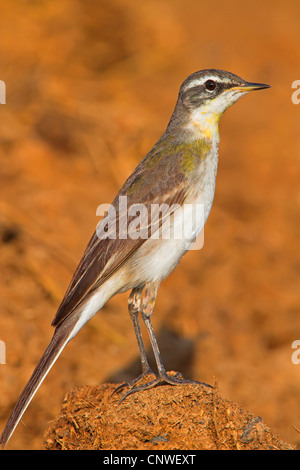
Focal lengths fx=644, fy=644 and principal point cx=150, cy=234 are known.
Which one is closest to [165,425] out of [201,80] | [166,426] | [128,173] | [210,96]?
[166,426]

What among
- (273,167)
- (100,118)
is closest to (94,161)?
(100,118)

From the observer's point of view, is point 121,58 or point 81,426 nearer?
point 81,426

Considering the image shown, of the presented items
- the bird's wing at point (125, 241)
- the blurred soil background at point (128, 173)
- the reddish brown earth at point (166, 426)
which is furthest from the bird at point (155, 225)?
the blurred soil background at point (128, 173)

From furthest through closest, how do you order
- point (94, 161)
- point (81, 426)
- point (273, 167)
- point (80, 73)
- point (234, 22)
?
point (234, 22), point (80, 73), point (273, 167), point (94, 161), point (81, 426)

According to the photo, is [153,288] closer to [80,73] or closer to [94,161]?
[94,161]

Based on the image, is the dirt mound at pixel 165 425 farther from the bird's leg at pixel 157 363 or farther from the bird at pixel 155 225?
the bird at pixel 155 225

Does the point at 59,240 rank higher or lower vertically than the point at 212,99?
higher

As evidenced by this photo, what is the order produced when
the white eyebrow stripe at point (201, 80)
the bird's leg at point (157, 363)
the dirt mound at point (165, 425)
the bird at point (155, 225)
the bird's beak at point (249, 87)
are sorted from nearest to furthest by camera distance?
the dirt mound at point (165, 425)
the bird's leg at point (157, 363)
the bird at point (155, 225)
the bird's beak at point (249, 87)
the white eyebrow stripe at point (201, 80)

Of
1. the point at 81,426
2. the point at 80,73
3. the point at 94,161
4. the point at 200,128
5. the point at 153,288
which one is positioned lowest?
the point at 81,426
